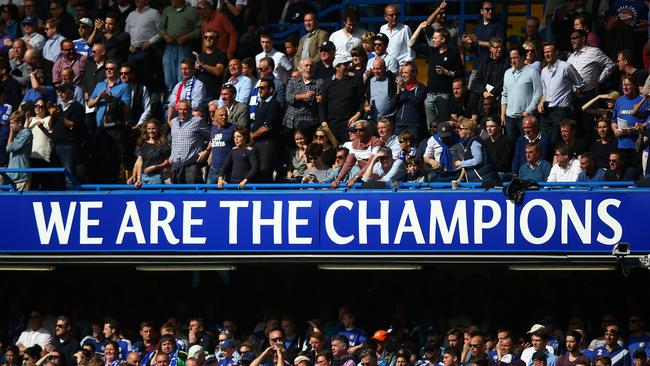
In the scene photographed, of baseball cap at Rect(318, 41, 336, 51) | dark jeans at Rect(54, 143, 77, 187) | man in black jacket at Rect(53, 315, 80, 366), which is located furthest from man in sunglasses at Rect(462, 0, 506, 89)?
man in black jacket at Rect(53, 315, 80, 366)

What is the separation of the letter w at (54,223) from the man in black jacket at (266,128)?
8.24 feet

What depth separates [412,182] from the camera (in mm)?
20250

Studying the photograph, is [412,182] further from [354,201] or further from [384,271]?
[384,271]

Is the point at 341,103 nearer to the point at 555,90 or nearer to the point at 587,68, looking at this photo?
the point at 555,90

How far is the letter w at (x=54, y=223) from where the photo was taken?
2125cm

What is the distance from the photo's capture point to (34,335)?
22.3 metres

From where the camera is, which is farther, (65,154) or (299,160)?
(65,154)

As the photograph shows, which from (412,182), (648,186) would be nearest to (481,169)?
(412,182)

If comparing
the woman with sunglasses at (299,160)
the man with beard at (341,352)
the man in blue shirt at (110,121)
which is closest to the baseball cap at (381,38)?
the woman with sunglasses at (299,160)

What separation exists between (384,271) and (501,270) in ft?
5.42

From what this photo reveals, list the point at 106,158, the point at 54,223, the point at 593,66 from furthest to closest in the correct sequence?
the point at 106,158, the point at 593,66, the point at 54,223

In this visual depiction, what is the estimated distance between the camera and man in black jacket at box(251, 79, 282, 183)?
21.5 m

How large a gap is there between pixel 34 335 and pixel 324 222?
15.3ft

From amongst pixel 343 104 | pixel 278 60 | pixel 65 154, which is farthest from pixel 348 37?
pixel 65 154
